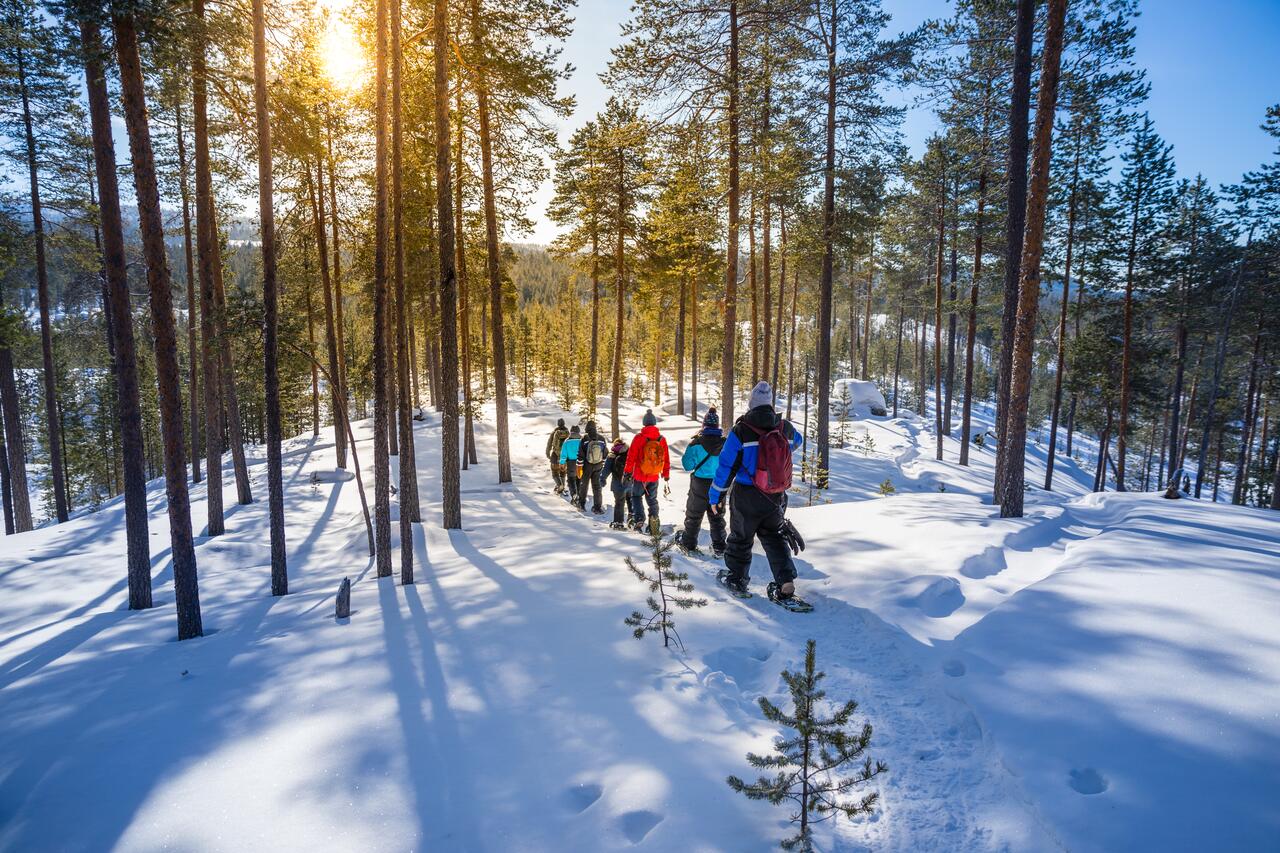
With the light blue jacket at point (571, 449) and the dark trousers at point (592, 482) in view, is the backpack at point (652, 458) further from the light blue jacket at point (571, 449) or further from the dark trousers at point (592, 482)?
the light blue jacket at point (571, 449)

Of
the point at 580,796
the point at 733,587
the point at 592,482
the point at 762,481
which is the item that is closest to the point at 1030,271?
the point at 762,481

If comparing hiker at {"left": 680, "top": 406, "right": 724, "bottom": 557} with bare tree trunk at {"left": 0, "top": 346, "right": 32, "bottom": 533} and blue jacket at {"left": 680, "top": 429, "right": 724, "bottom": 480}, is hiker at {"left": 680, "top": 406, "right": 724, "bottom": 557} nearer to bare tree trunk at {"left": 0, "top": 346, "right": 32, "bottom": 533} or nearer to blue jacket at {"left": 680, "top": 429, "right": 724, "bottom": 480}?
blue jacket at {"left": 680, "top": 429, "right": 724, "bottom": 480}

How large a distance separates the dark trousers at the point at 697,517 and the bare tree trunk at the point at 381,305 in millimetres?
4651

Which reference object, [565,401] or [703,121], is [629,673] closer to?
[703,121]

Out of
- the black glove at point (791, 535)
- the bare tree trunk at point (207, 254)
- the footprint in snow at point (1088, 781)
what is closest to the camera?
the footprint in snow at point (1088, 781)

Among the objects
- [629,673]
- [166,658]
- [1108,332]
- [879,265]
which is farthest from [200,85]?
[879,265]

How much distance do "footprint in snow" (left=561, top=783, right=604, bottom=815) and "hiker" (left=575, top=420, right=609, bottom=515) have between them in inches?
354

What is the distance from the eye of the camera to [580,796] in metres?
3.00

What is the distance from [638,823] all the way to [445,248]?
916 cm

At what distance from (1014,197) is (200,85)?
14.7 metres

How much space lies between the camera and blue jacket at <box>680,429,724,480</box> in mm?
7344

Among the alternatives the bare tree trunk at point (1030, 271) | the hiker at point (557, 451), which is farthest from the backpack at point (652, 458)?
the bare tree trunk at point (1030, 271)

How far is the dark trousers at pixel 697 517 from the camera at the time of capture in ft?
24.1

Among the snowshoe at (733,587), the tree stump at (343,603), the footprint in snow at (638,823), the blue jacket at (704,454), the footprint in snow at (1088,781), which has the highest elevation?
the blue jacket at (704,454)
